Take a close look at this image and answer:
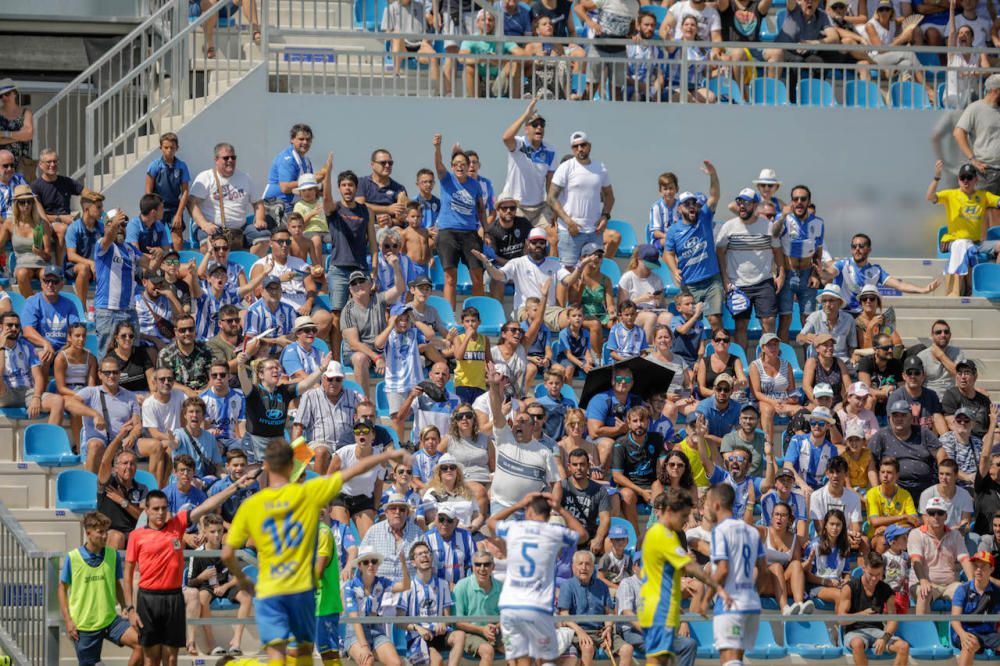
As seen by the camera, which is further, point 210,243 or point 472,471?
point 210,243

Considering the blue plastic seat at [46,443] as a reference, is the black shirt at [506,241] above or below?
above

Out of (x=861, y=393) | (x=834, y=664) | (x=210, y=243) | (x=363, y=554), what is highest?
(x=210, y=243)

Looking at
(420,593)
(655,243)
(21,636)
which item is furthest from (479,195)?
(21,636)

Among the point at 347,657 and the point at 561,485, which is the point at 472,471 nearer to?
the point at 561,485

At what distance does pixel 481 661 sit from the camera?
15.4 meters

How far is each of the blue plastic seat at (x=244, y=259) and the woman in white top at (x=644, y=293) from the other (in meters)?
3.72

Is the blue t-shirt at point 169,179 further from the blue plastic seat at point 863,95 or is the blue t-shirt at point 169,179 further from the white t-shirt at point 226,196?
the blue plastic seat at point 863,95

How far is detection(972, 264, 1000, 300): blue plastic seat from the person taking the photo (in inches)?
851

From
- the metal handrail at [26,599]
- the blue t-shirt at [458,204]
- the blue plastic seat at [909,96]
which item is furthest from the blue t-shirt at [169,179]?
the blue plastic seat at [909,96]

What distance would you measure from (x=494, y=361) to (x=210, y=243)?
303cm

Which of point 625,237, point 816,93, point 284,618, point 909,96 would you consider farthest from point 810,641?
point 909,96

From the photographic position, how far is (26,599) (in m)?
14.9

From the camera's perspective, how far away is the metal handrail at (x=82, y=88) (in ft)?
72.8

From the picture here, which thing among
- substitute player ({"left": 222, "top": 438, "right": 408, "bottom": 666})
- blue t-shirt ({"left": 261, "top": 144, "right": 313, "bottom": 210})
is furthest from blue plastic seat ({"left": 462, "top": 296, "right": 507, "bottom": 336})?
substitute player ({"left": 222, "top": 438, "right": 408, "bottom": 666})
